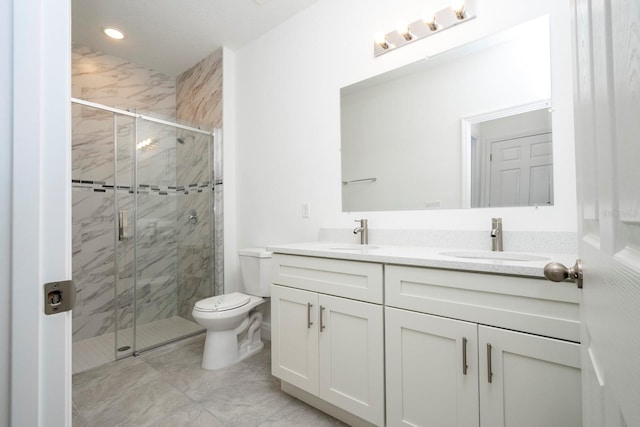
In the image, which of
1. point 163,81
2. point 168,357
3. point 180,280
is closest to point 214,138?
point 163,81

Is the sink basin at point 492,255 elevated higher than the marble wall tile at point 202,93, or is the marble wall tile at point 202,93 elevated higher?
the marble wall tile at point 202,93

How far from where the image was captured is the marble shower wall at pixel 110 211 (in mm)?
2541

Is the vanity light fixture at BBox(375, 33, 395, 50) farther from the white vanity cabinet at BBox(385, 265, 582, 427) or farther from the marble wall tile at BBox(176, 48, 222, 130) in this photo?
the marble wall tile at BBox(176, 48, 222, 130)

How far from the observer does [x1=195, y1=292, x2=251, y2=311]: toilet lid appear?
80.2 inches

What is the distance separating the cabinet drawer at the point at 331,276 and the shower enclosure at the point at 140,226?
145 centimetres

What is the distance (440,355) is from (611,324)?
2.85ft

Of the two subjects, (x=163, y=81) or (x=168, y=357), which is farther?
(x=163, y=81)

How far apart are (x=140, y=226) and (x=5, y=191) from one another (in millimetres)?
2243

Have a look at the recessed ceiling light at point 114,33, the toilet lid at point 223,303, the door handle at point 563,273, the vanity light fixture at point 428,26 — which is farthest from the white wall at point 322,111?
the recessed ceiling light at point 114,33

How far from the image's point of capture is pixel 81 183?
8.70 ft

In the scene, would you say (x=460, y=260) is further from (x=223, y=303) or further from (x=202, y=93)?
(x=202, y=93)

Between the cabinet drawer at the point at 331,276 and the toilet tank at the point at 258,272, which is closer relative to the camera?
the cabinet drawer at the point at 331,276

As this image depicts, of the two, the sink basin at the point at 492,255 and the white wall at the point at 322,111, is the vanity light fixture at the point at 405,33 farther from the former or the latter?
the sink basin at the point at 492,255

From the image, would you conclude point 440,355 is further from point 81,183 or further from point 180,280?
point 81,183
